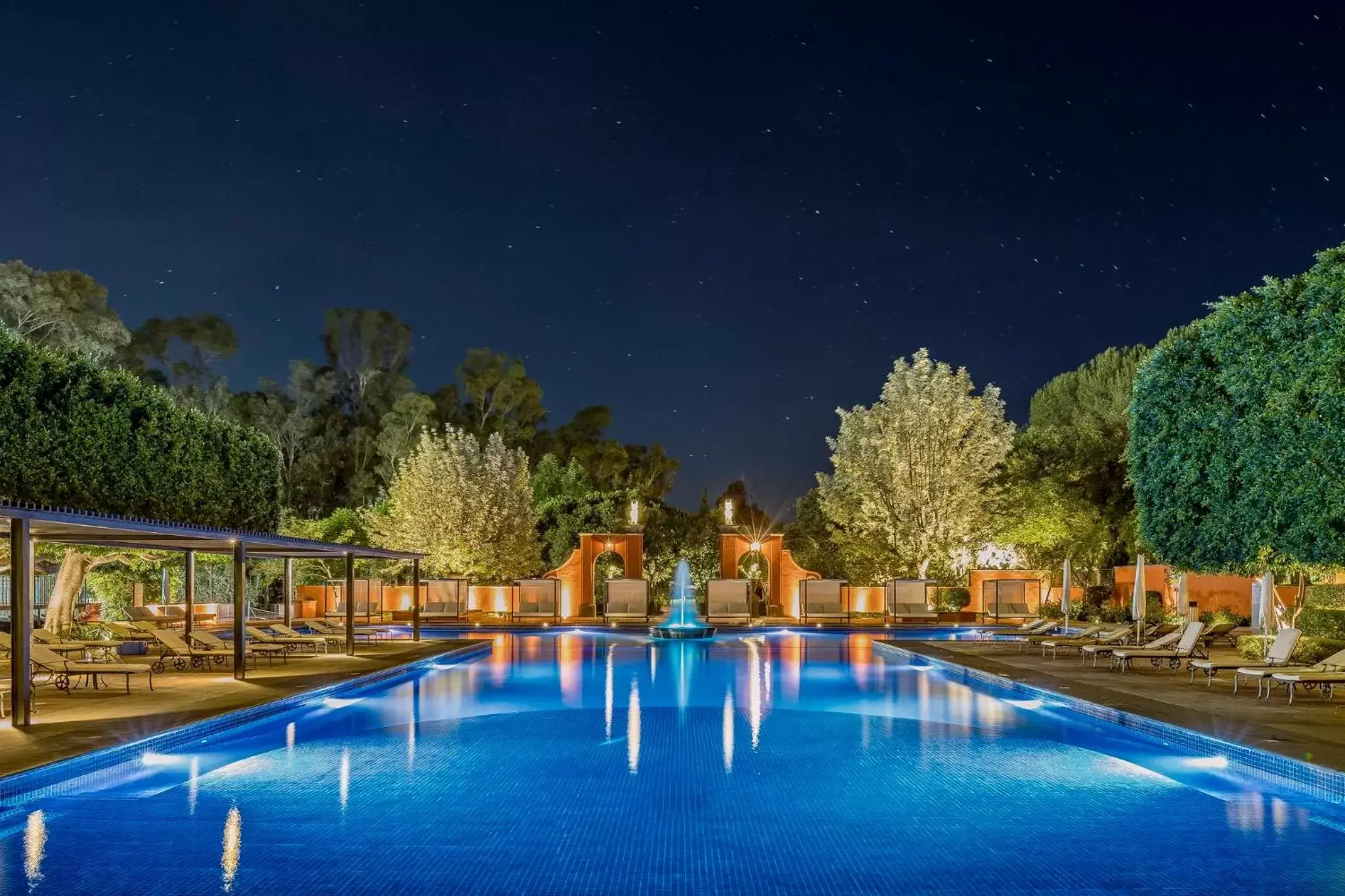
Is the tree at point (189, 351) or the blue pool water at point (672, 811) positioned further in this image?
the tree at point (189, 351)

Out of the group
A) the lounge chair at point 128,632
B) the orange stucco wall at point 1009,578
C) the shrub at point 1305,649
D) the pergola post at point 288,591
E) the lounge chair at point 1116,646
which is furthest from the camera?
the orange stucco wall at point 1009,578

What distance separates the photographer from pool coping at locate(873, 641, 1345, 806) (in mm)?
7105

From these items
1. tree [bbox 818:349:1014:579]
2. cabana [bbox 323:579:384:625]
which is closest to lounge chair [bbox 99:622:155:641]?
cabana [bbox 323:579:384:625]

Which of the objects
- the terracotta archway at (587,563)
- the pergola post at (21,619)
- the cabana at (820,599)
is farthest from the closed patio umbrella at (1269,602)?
the terracotta archway at (587,563)

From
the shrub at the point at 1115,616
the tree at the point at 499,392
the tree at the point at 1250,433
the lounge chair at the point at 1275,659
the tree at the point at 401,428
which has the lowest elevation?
the shrub at the point at 1115,616

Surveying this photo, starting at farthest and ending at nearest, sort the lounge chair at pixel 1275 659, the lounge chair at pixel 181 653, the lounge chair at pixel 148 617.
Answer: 1. the lounge chair at pixel 148 617
2. the lounge chair at pixel 181 653
3. the lounge chair at pixel 1275 659

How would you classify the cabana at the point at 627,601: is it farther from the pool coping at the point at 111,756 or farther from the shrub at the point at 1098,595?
the pool coping at the point at 111,756

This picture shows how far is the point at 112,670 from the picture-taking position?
1077cm

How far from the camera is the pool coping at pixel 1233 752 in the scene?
7105 mm

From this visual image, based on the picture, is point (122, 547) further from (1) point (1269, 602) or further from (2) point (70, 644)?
(1) point (1269, 602)

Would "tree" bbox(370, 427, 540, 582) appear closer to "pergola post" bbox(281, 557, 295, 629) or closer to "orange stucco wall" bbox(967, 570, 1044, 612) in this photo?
"pergola post" bbox(281, 557, 295, 629)

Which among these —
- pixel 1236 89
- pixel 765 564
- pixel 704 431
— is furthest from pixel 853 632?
pixel 704 431

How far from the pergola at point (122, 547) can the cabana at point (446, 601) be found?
16.3 feet

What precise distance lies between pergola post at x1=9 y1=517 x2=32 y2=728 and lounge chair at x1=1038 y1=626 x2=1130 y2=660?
12306 millimetres
